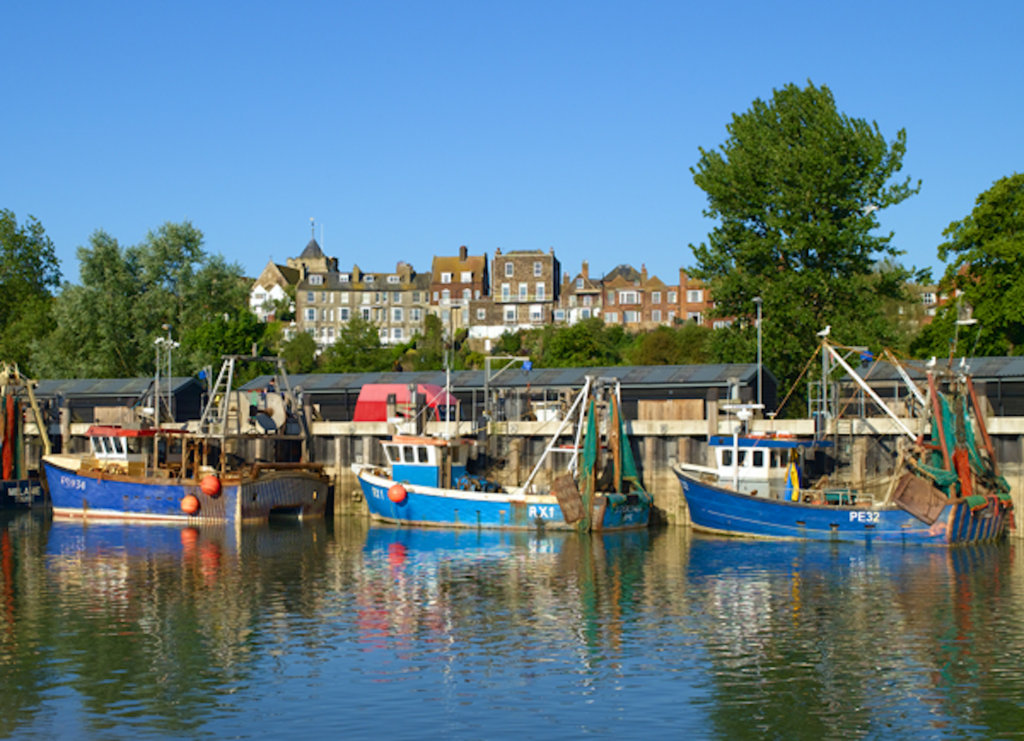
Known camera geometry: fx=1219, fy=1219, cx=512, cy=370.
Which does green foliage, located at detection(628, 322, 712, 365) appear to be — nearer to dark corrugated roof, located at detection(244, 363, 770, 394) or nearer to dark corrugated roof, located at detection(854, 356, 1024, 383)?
dark corrugated roof, located at detection(244, 363, 770, 394)

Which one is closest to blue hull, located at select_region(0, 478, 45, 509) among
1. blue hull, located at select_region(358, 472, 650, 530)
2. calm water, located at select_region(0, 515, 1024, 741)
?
calm water, located at select_region(0, 515, 1024, 741)

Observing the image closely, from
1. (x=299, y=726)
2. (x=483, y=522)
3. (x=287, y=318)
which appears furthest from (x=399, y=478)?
(x=287, y=318)

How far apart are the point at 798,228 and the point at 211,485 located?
35.3m

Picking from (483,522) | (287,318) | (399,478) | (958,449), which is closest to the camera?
(958,449)

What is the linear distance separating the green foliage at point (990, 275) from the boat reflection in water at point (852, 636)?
2670 centimetres

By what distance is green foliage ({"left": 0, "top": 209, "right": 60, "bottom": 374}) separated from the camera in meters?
110

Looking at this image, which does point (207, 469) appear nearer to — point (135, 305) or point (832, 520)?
point (832, 520)

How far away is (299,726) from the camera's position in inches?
966

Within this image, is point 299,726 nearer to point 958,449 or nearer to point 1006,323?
point 958,449

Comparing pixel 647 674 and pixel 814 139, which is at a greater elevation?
pixel 814 139

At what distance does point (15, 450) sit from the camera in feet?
237

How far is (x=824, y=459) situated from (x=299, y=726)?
121ft

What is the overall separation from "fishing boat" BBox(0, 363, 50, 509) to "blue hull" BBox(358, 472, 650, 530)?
22.5 meters

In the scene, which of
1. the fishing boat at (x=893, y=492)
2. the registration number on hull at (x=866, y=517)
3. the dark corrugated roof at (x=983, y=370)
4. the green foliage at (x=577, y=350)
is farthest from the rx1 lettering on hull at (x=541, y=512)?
the green foliage at (x=577, y=350)
